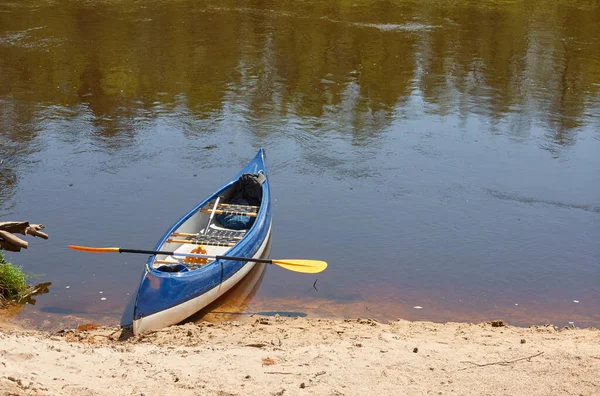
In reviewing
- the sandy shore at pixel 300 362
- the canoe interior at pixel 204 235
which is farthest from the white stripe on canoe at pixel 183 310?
the canoe interior at pixel 204 235

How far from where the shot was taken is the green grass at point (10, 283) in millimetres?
10891

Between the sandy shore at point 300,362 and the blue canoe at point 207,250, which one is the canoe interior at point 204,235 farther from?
the sandy shore at point 300,362

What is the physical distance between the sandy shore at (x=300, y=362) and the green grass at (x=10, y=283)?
1.28 m

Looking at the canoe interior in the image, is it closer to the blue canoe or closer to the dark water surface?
the blue canoe

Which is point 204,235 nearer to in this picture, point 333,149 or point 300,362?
point 300,362

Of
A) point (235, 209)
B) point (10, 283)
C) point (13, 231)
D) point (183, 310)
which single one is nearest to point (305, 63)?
point (235, 209)

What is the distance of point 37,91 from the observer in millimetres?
21156

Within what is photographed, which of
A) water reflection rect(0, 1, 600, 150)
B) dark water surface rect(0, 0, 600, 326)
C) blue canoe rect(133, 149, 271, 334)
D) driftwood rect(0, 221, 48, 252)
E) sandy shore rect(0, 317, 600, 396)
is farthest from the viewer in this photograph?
water reflection rect(0, 1, 600, 150)

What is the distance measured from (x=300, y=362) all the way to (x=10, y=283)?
4.76m

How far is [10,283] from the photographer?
431 inches

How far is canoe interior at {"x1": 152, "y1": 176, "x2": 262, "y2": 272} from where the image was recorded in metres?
11.0

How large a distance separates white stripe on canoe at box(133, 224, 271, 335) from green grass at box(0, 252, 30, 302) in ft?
7.29

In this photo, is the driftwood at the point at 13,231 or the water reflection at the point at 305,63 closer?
the driftwood at the point at 13,231

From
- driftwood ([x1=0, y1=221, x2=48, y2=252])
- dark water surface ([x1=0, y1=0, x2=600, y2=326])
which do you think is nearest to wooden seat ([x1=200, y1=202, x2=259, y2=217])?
dark water surface ([x1=0, y1=0, x2=600, y2=326])
